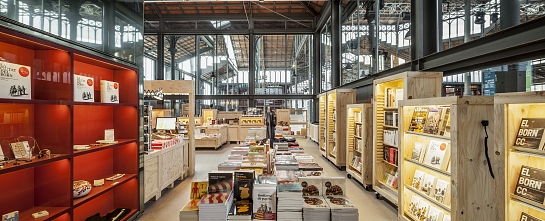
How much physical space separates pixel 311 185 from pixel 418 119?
6.58 ft

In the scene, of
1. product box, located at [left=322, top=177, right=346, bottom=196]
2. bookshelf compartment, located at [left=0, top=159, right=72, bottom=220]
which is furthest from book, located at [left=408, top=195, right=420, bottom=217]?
bookshelf compartment, located at [left=0, top=159, right=72, bottom=220]

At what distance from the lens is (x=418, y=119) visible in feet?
13.0

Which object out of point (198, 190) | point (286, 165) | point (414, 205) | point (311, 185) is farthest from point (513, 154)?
point (198, 190)

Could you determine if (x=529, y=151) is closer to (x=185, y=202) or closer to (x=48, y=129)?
(x=48, y=129)

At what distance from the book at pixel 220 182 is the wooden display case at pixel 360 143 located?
376 cm

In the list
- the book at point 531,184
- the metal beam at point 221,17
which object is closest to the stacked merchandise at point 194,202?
the book at point 531,184

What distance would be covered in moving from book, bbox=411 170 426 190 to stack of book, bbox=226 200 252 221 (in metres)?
2.42

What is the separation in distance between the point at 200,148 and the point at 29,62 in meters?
9.28

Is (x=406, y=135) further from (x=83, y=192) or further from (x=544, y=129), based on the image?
(x=83, y=192)

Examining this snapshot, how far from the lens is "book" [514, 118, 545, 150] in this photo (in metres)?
2.05

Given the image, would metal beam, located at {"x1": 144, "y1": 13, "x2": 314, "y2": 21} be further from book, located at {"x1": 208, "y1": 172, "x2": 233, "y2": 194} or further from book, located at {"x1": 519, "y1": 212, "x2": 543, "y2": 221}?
book, located at {"x1": 519, "y1": 212, "x2": 543, "y2": 221}

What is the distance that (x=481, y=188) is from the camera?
298cm

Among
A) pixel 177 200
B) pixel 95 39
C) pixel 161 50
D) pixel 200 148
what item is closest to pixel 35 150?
pixel 95 39

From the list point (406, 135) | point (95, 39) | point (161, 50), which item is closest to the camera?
point (95, 39)
